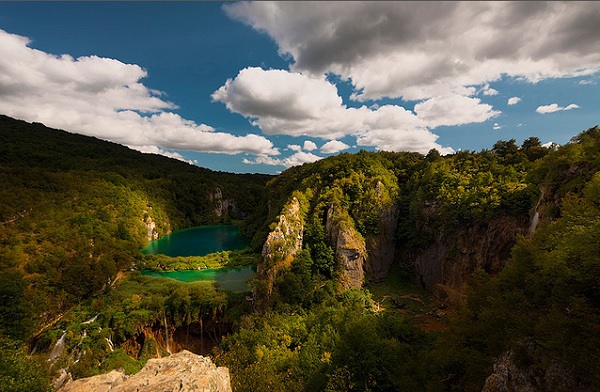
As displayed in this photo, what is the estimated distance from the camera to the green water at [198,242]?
73.8 metres

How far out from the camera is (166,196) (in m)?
110

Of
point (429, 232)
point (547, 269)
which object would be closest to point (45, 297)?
point (547, 269)

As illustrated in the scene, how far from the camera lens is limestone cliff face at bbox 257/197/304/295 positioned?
35.2 metres

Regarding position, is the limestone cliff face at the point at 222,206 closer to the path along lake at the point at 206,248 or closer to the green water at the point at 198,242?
the path along lake at the point at 206,248

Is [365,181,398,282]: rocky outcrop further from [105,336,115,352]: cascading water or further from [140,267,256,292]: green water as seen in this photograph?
[105,336,115,352]: cascading water

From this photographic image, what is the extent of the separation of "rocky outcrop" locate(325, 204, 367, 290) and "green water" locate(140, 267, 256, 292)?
18160mm

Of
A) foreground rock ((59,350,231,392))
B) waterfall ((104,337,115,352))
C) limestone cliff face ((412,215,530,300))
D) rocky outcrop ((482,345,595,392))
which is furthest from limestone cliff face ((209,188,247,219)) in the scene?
rocky outcrop ((482,345,595,392))

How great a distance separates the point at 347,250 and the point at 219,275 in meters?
28.6

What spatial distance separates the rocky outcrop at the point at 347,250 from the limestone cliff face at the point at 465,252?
904 centimetres

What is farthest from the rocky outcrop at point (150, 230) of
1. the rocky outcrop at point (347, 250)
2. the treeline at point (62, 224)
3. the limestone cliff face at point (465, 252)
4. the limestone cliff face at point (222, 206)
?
the limestone cliff face at point (465, 252)

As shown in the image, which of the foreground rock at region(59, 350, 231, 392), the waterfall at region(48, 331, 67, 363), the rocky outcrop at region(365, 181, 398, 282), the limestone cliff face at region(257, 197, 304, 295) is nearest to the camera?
the foreground rock at region(59, 350, 231, 392)

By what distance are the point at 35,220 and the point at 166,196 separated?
63.8 meters

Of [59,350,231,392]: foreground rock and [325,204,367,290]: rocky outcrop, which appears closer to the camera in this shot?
[59,350,231,392]: foreground rock

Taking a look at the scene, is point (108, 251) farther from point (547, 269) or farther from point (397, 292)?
point (547, 269)
